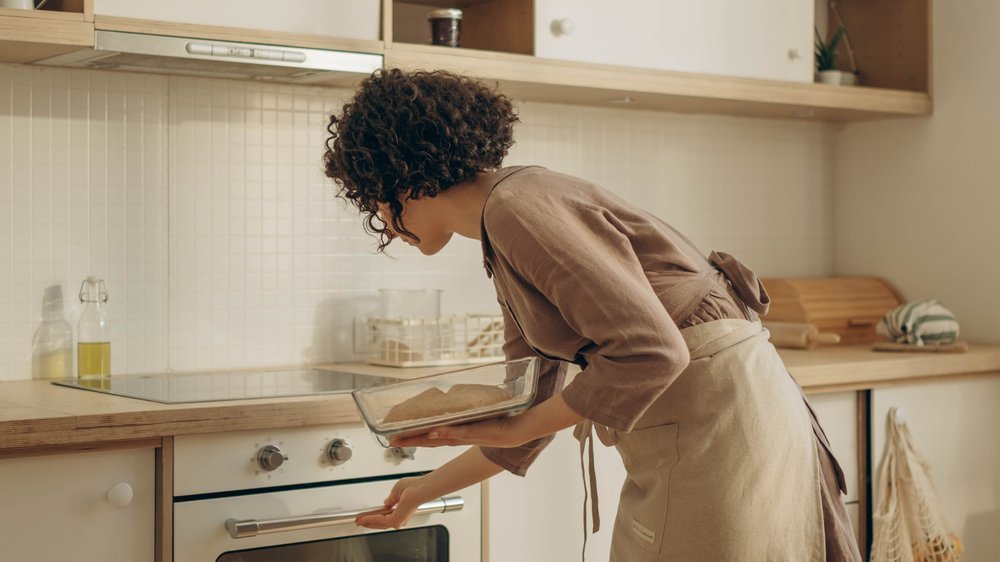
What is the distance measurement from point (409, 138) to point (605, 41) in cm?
116

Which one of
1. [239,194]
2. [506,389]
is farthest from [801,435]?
[239,194]

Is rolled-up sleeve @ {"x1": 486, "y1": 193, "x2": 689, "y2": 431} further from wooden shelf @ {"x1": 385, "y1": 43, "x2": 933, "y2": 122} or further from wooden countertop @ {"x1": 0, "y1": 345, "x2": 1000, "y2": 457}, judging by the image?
wooden shelf @ {"x1": 385, "y1": 43, "x2": 933, "y2": 122}

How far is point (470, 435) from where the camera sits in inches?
52.6

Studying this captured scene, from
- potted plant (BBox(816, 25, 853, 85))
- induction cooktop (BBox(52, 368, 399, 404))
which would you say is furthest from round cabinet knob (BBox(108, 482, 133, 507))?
potted plant (BBox(816, 25, 853, 85))

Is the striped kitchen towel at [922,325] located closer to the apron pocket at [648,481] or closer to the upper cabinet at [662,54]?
the upper cabinet at [662,54]

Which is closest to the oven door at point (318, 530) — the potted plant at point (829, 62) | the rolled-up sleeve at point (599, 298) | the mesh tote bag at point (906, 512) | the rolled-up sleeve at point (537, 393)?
the rolled-up sleeve at point (537, 393)

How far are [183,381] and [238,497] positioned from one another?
41cm

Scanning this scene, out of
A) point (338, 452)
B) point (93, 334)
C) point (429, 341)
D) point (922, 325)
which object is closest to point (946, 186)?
point (922, 325)

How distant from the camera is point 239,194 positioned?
2.34 metres

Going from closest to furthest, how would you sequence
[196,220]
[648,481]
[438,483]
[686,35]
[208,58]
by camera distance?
[648,481] → [438,483] → [208,58] → [196,220] → [686,35]

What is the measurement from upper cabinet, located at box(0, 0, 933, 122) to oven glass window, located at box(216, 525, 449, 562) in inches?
34.4

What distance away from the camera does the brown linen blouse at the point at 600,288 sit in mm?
1165

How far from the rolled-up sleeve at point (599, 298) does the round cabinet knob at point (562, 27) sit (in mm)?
1126

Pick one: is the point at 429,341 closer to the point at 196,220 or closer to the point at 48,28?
the point at 196,220
